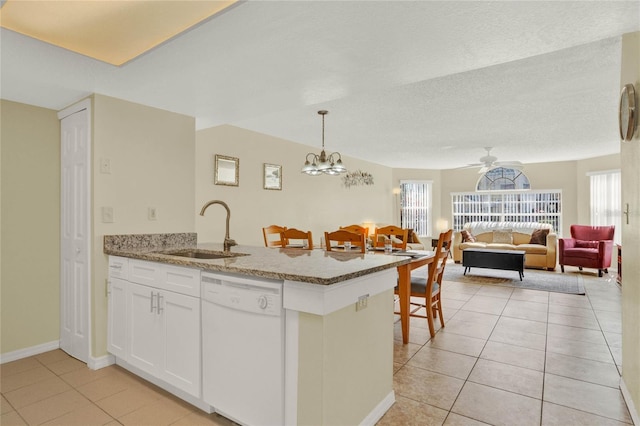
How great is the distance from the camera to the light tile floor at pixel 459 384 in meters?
1.97

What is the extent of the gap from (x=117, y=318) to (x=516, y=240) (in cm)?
779

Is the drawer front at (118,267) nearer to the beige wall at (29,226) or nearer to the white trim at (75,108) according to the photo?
the beige wall at (29,226)

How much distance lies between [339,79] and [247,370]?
200 centimetres

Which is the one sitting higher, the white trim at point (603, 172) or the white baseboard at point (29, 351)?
the white trim at point (603, 172)

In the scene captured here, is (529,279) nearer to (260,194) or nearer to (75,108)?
(260,194)

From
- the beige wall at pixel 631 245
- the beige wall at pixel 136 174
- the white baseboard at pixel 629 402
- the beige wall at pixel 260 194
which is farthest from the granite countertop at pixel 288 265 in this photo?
the white baseboard at pixel 629 402

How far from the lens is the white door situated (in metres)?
2.71

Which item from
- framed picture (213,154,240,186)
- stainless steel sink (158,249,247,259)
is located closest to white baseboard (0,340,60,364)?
stainless steel sink (158,249,247,259)

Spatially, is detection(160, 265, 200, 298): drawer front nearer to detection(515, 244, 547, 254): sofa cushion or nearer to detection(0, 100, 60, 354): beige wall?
detection(0, 100, 60, 354): beige wall

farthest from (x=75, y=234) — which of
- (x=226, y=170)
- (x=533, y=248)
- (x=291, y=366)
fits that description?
(x=533, y=248)

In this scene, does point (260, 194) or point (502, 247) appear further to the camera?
point (502, 247)

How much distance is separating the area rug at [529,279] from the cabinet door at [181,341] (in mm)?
A: 5103

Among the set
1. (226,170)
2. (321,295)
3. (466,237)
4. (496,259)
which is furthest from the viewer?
(466,237)

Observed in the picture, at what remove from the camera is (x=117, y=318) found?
8.50ft
